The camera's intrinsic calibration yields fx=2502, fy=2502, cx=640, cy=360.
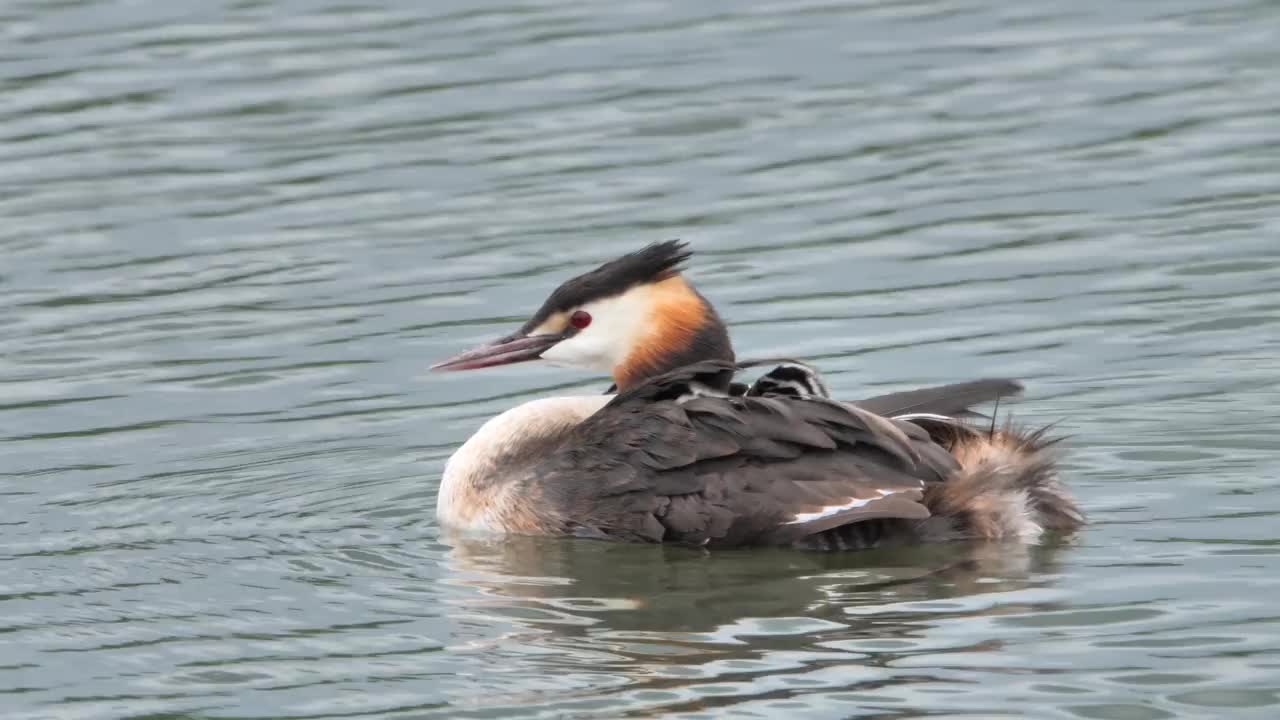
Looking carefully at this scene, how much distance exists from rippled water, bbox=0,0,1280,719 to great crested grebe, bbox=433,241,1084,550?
0.14 meters

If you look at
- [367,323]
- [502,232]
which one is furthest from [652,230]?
[367,323]

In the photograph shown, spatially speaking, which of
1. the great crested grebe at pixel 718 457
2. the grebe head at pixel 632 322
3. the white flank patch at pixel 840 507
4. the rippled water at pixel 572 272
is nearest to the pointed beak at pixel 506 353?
the grebe head at pixel 632 322

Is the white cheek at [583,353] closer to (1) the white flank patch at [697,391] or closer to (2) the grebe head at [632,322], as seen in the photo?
(2) the grebe head at [632,322]

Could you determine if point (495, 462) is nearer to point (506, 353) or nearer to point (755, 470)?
point (506, 353)

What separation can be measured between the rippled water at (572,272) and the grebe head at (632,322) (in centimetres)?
76

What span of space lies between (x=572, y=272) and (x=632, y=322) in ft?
9.93

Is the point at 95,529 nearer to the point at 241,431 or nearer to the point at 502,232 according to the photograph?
the point at 241,431

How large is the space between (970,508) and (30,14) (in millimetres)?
10603

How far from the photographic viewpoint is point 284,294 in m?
11.6

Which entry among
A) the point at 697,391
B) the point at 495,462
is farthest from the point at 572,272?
the point at 697,391

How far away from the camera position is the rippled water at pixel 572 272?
22.2 feet

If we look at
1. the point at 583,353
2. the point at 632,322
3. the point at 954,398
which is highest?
the point at 632,322

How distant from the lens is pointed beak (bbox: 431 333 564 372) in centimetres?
877

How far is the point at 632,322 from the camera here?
8539 millimetres
